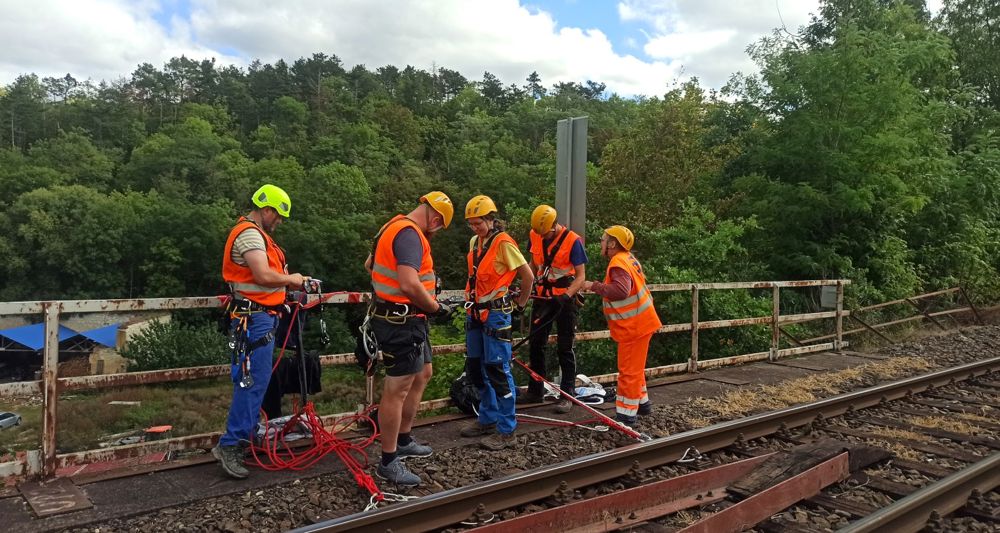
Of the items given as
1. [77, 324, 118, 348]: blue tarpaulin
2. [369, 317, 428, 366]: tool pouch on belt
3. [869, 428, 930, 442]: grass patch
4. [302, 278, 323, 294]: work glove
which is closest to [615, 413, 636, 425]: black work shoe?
[869, 428, 930, 442]: grass patch

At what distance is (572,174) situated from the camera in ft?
23.7

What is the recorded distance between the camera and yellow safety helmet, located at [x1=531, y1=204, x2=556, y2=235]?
21.4 ft

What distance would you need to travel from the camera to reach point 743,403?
7.25m

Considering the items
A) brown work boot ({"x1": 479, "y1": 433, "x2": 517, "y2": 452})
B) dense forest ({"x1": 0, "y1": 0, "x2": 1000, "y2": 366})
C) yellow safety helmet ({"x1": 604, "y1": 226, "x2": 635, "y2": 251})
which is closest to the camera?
brown work boot ({"x1": 479, "y1": 433, "x2": 517, "y2": 452})

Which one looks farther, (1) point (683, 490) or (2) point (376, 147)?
(2) point (376, 147)

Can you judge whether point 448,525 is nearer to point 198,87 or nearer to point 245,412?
point 245,412

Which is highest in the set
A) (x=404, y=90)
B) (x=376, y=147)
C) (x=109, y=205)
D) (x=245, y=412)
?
(x=404, y=90)

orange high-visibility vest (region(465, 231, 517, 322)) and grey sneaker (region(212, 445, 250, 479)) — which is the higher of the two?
orange high-visibility vest (region(465, 231, 517, 322))

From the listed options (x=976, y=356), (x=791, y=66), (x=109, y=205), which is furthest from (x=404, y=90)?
(x=976, y=356)

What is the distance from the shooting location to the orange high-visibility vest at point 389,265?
178 inches

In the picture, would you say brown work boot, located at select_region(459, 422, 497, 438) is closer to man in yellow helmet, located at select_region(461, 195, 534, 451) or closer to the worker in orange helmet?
man in yellow helmet, located at select_region(461, 195, 534, 451)

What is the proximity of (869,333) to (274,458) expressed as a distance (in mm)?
11552

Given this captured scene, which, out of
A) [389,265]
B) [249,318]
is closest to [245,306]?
[249,318]

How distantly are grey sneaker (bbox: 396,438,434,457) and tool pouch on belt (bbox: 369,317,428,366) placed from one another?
2.81 ft
